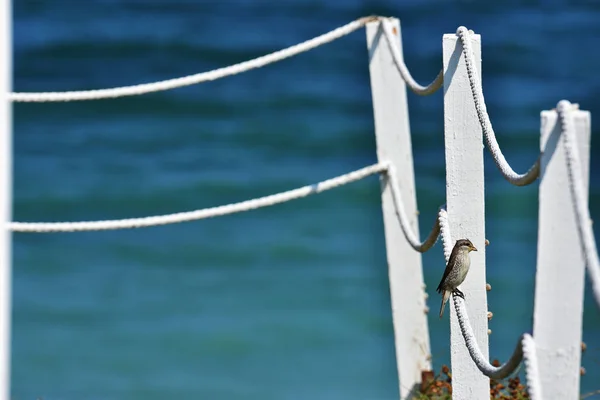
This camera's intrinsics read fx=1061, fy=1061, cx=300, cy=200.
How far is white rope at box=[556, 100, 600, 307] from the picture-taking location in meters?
1.53

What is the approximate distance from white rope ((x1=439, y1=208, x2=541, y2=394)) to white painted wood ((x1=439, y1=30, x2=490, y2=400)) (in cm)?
5

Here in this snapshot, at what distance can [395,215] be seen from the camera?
391cm

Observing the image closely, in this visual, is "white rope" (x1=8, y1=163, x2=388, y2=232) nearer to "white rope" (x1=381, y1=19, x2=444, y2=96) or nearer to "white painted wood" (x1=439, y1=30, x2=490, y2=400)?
"white rope" (x1=381, y1=19, x2=444, y2=96)

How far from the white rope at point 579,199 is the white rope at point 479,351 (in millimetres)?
240

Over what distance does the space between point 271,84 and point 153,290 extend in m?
3.39

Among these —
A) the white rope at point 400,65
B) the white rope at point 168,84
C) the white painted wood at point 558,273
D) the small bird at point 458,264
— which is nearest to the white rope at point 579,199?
the white painted wood at point 558,273

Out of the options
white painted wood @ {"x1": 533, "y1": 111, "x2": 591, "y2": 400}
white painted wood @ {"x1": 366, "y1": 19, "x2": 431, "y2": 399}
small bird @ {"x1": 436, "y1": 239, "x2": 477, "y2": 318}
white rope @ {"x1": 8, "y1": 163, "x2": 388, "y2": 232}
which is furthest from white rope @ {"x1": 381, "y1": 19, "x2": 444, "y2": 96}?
white painted wood @ {"x1": 533, "y1": 111, "x2": 591, "y2": 400}

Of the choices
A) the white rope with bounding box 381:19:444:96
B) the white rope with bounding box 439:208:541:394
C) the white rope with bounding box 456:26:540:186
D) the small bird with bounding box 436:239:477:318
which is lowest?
the white rope with bounding box 439:208:541:394

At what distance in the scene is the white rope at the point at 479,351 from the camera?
173 cm

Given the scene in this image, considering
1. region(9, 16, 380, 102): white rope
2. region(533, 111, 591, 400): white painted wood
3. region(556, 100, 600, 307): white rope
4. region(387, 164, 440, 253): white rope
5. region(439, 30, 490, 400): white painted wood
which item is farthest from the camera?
region(9, 16, 380, 102): white rope

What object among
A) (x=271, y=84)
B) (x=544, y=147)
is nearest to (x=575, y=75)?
(x=271, y=84)

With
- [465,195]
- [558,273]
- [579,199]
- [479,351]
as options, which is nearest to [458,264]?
[465,195]

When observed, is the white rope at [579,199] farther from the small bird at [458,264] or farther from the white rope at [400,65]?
the white rope at [400,65]

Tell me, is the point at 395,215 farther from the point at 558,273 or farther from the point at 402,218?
the point at 558,273
